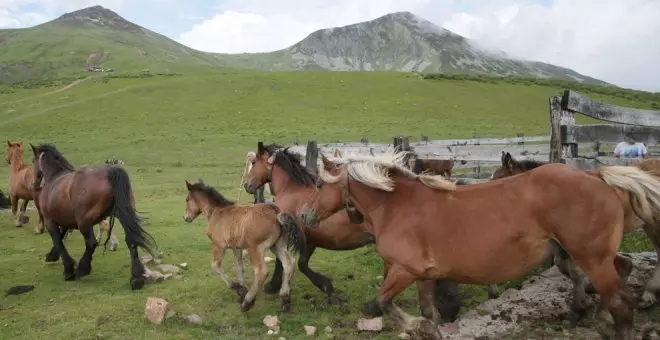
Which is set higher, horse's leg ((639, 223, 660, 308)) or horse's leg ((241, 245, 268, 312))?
horse's leg ((639, 223, 660, 308))

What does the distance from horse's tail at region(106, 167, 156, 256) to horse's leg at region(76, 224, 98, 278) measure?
56cm

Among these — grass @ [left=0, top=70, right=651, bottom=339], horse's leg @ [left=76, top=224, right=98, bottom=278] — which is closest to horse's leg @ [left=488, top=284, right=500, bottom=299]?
grass @ [left=0, top=70, right=651, bottom=339]

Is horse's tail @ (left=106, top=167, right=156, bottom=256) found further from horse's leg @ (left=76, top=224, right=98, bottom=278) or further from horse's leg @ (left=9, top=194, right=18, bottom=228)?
horse's leg @ (left=9, top=194, right=18, bottom=228)

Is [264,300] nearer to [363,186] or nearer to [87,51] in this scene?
[363,186]

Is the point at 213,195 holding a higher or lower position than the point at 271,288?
higher

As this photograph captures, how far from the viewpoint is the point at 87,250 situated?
366 inches

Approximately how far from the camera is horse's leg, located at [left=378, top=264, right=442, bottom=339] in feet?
16.5

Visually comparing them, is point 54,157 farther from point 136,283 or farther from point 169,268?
point 136,283

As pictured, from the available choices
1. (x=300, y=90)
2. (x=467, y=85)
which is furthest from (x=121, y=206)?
(x=467, y=85)

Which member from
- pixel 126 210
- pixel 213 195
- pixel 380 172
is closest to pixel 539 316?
pixel 380 172

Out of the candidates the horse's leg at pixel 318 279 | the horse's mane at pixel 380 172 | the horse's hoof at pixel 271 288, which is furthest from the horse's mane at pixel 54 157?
the horse's mane at pixel 380 172

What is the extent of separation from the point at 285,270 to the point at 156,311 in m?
1.79

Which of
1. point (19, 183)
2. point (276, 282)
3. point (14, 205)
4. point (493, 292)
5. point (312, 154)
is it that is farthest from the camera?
point (14, 205)

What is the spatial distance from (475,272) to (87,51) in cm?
14486
